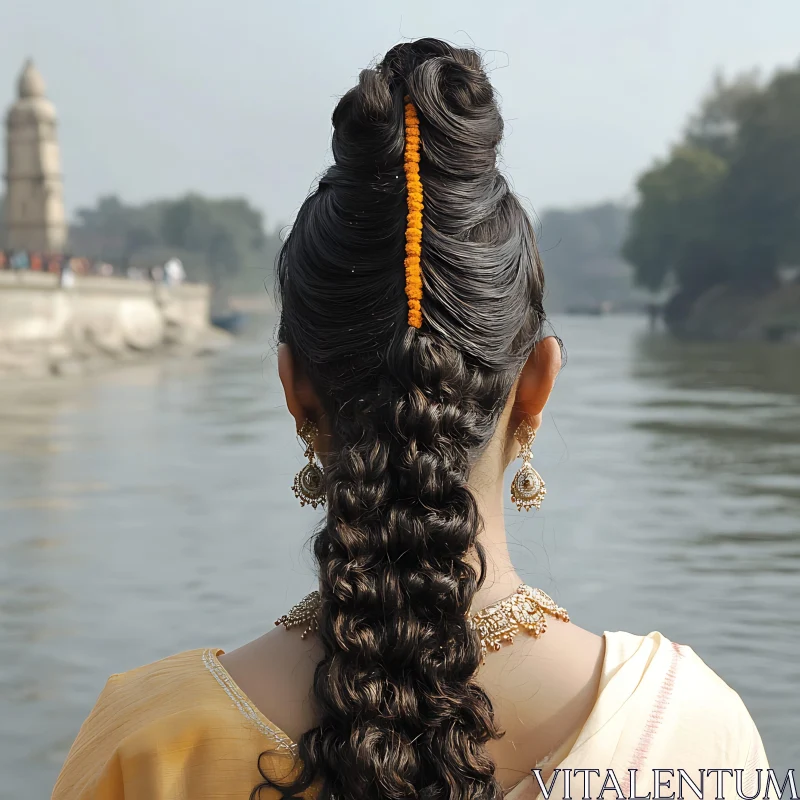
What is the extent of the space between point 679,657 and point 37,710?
4343 millimetres

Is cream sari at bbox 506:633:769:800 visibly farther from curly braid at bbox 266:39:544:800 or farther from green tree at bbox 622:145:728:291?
green tree at bbox 622:145:728:291

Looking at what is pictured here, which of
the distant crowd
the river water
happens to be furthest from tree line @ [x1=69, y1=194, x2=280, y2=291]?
the river water

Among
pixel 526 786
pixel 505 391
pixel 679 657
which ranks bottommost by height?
pixel 526 786

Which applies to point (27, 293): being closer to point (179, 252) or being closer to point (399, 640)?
point (399, 640)

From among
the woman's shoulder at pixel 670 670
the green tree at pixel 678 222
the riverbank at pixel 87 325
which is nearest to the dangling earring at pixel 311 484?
the woman's shoulder at pixel 670 670

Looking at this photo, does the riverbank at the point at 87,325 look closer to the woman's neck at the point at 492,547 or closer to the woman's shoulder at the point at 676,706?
the woman's neck at the point at 492,547

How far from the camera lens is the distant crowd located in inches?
1102

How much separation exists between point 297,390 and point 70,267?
2983 centimetres

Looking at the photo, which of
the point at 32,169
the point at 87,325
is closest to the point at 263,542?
the point at 87,325

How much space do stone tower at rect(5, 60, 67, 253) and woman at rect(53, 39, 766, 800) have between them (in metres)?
36.7

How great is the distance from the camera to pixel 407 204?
45.6 inches

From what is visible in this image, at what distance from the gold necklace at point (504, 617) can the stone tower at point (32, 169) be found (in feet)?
121

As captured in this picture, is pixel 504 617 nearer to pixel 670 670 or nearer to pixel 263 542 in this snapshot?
pixel 670 670

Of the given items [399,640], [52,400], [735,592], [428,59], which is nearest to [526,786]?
[399,640]
